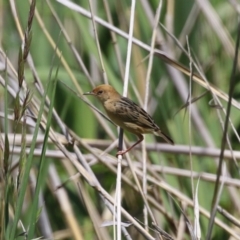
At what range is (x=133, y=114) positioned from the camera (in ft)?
8.77

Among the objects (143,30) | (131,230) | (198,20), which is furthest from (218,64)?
(131,230)

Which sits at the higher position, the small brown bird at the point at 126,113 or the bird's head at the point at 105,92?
the bird's head at the point at 105,92

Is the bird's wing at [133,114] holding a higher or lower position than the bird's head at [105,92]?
lower

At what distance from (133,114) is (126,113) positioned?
0.03 m

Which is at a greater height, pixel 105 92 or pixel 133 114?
pixel 105 92

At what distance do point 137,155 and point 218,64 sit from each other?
0.77 metres

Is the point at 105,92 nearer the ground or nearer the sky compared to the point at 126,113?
nearer the sky

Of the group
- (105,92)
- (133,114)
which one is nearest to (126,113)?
(133,114)

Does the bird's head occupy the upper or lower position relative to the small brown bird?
upper

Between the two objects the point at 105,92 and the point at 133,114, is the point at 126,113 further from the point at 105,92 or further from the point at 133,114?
the point at 105,92

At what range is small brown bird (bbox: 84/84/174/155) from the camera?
8.52 ft

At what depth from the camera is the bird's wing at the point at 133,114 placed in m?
2.62

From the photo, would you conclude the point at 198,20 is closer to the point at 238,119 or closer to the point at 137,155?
the point at 238,119

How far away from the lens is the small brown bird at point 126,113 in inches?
102
